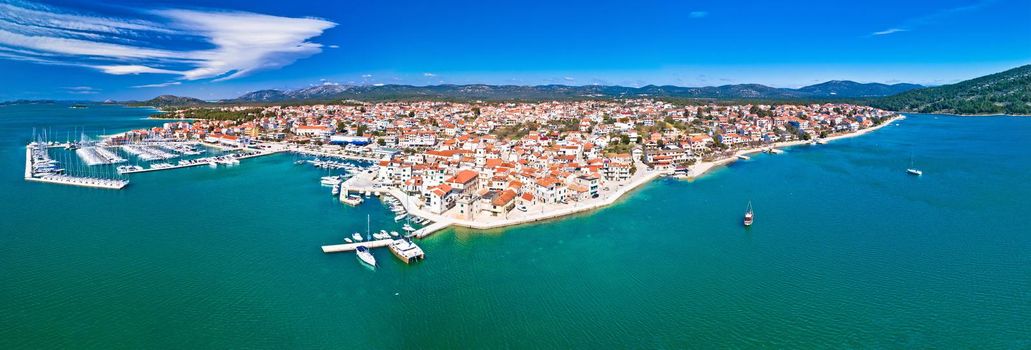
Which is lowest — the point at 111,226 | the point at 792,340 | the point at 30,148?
the point at 792,340

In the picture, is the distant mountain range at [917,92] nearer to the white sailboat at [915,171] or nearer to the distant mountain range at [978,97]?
the distant mountain range at [978,97]

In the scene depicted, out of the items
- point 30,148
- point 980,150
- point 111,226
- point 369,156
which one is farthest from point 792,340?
point 30,148

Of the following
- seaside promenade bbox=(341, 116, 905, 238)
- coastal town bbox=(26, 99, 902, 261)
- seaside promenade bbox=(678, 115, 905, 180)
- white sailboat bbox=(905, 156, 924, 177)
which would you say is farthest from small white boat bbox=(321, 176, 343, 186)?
white sailboat bbox=(905, 156, 924, 177)

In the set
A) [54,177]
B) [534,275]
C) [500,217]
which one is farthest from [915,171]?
[54,177]

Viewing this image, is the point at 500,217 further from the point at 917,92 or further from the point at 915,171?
the point at 917,92

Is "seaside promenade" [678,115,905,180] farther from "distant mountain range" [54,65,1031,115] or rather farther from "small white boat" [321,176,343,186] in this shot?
"distant mountain range" [54,65,1031,115]

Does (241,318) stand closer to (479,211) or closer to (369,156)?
(479,211)

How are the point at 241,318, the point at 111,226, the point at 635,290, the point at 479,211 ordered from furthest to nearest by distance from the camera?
1. the point at 479,211
2. the point at 111,226
3. the point at 635,290
4. the point at 241,318

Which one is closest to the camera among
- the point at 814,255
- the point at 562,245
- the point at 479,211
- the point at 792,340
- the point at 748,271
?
the point at 792,340
